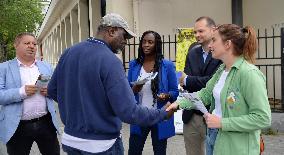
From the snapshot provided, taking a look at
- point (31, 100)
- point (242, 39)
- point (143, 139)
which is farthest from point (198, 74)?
point (31, 100)

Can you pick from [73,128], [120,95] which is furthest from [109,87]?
[73,128]

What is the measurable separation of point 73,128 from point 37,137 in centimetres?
133

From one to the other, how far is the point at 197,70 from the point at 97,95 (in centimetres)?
152

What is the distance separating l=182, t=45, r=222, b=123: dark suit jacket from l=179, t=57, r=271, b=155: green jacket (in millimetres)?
1078

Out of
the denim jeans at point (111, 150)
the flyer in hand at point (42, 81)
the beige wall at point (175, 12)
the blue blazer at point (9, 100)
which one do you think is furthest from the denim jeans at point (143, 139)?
the beige wall at point (175, 12)

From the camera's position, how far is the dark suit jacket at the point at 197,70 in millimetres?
3891

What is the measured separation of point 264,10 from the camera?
36.2ft

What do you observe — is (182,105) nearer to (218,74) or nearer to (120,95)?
(218,74)

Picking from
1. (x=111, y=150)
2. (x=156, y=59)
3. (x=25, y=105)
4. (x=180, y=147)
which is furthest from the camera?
(x=180, y=147)

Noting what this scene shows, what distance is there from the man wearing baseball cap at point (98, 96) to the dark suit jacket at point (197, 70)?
98 centimetres

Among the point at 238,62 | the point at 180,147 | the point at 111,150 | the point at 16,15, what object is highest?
the point at 16,15

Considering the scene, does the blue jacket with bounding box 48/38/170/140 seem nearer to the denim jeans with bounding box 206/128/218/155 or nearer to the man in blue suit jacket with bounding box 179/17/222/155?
the denim jeans with bounding box 206/128/218/155

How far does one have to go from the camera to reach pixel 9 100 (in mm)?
3822

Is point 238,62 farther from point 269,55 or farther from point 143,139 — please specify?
point 269,55
